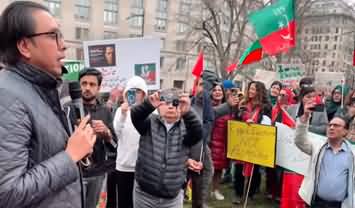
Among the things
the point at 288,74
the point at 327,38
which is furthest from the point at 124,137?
the point at 327,38

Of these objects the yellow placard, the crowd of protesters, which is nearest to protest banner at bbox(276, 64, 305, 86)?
the crowd of protesters

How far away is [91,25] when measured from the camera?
135 ft

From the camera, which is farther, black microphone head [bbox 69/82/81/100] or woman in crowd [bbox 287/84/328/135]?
woman in crowd [bbox 287/84/328/135]

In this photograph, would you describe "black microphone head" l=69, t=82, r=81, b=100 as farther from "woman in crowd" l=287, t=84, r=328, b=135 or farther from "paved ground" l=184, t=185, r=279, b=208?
"woman in crowd" l=287, t=84, r=328, b=135

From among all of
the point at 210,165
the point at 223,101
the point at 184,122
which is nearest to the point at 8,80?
the point at 184,122

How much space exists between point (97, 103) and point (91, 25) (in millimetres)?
40388

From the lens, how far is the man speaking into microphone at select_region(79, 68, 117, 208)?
2.65 m

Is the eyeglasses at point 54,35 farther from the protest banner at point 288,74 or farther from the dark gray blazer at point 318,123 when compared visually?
the protest banner at point 288,74

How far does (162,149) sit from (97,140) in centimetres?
58

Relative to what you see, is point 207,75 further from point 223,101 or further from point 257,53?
point 257,53

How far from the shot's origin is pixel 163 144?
2768 mm

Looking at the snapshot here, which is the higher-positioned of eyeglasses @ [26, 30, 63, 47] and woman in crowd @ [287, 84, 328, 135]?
eyeglasses @ [26, 30, 63, 47]

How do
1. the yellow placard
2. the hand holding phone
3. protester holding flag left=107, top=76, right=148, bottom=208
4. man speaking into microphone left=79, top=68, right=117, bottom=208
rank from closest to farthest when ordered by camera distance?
man speaking into microphone left=79, top=68, right=117, bottom=208
protester holding flag left=107, top=76, right=148, bottom=208
the hand holding phone
the yellow placard

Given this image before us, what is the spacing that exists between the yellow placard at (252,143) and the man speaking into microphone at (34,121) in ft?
11.5
